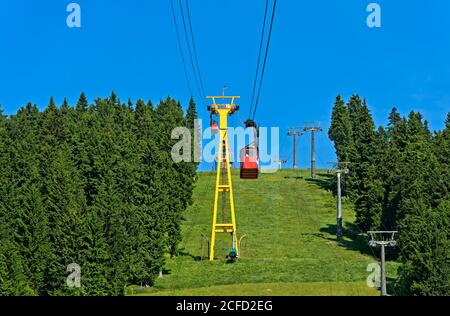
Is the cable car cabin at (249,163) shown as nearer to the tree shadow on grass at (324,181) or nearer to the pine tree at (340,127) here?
the tree shadow on grass at (324,181)

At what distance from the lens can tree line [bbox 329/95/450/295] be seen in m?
61.4

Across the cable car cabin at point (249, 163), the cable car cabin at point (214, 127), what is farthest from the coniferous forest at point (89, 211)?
the cable car cabin at point (249, 163)

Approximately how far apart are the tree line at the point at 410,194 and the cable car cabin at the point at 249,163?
14.2m

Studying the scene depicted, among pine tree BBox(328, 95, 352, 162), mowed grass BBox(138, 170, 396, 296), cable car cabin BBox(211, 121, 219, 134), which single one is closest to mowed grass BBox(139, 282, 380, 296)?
mowed grass BBox(138, 170, 396, 296)

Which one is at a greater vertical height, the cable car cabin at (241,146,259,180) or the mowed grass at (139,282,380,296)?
the cable car cabin at (241,146,259,180)

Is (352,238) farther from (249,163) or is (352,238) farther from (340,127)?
(340,127)

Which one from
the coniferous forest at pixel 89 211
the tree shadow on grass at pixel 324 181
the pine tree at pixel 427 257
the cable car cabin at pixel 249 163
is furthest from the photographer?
the tree shadow on grass at pixel 324 181

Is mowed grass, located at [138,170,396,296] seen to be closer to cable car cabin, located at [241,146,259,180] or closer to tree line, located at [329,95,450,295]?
tree line, located at [329,95,450,295]

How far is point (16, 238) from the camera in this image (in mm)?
66250

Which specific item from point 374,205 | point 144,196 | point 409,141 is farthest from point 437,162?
point 144,196

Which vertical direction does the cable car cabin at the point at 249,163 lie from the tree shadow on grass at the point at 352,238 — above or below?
above

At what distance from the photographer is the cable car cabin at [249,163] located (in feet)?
201
